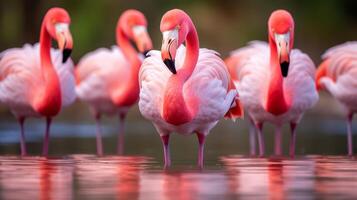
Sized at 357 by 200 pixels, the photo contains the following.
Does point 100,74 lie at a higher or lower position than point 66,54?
higher

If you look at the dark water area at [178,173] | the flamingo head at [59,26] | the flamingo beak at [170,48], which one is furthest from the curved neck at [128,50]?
the flamingo beak at [170,48]

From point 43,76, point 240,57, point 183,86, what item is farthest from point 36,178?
point 240,57

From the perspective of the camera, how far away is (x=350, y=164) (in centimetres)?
816

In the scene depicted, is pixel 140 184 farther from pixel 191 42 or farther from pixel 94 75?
pixel 94 75

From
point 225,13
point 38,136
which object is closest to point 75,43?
point 225,13

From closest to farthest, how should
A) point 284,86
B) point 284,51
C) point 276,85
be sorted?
point 284,51, point 276,85, point 284,86

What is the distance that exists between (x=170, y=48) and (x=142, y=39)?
4377 millimetres

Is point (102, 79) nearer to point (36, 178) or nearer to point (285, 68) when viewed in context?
point (285, 68)

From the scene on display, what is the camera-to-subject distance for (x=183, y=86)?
8148 millimetres

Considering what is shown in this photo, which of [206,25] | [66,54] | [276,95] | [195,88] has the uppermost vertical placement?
[206,25]

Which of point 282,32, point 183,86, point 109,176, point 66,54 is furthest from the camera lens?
point 66,54

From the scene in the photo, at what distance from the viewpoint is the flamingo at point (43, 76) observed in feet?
32.9

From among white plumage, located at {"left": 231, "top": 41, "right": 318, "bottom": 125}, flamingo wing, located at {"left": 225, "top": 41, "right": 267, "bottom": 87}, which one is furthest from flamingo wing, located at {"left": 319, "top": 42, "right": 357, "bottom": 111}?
flamingo wing, located at {"left": 225, "top": 41, "right": 267, "bottom": 87}

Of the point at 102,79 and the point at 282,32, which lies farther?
the point at 102,79
